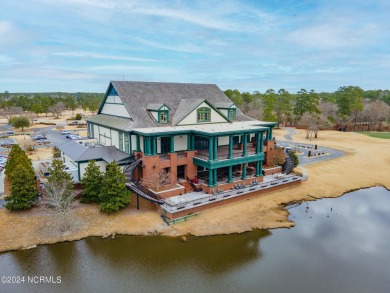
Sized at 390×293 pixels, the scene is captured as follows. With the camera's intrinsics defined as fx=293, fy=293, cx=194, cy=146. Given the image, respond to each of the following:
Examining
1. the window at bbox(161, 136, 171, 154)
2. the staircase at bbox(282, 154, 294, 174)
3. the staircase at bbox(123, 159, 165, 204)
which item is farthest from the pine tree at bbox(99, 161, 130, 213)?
the staircase at bbox(282, 154, 294, 174)

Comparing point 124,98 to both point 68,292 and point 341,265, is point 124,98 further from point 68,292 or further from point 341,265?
point 341,265

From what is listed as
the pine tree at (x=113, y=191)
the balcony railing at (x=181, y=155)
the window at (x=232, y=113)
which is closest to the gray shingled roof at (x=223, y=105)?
the window at (x=232, y=113)

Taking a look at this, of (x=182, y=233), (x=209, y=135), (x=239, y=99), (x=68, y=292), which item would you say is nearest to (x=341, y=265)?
(x=182, y=233)

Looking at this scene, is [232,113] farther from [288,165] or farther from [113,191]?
[113,191]

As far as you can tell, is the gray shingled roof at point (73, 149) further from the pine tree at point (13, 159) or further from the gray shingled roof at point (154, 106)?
the gray shingled roof at point (154, 106)

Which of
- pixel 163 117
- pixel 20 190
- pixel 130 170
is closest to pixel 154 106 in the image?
pixel 163 117
